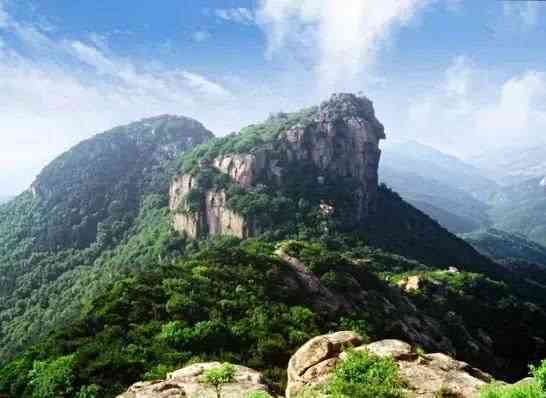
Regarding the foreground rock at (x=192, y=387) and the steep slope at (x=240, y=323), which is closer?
the foreground rock at (x=192, y=387)

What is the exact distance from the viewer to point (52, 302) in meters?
157

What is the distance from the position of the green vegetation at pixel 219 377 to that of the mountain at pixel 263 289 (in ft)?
16.0

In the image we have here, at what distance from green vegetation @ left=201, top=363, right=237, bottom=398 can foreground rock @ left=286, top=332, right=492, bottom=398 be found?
3411mm

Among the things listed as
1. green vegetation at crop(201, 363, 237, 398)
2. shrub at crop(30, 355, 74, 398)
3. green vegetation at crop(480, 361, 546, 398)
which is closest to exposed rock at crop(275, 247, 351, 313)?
shrub at crop(30, 355, 74, 398)

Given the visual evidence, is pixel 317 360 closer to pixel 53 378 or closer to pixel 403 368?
pixel 403 368

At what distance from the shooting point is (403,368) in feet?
88.5

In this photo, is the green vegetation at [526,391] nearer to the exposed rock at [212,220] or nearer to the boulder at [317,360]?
the boulder at [317,360]

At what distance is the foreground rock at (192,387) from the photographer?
82.4ft

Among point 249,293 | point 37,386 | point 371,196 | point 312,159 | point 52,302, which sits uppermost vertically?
point 312,159

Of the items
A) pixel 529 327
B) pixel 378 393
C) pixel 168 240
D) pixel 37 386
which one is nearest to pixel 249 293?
pixel 37 386

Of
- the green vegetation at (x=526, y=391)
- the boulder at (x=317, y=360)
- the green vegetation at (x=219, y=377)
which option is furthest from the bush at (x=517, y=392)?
the green vegetation at (x=219, y=377)

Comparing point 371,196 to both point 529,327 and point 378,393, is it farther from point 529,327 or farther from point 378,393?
point 378,393

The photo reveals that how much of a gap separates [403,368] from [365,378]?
9.75 ft

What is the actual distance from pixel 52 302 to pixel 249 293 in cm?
12786
